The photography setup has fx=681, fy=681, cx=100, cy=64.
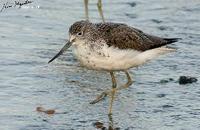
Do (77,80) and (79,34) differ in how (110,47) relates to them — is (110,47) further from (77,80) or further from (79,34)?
(77,80)

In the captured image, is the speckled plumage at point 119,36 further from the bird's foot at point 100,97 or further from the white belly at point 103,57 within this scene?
the bird's foot at point 100,97

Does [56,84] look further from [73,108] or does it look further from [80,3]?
[80,3]

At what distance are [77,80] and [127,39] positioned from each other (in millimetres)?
1377

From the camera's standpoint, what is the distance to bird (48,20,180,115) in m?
7.49

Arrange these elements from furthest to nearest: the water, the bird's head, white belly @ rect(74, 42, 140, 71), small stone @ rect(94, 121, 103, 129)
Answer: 1. the bird's head
2. white belly @ rect(74, 42, 140, 71)
3. the water
4. small stone @ rect(94, 121, 103, 129)

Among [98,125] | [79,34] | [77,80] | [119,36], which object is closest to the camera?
[98,125]

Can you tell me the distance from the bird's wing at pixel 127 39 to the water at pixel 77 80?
0.68 meters

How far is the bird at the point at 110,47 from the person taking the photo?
749 cm

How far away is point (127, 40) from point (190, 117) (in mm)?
1160

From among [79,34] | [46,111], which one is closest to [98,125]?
[46,111]

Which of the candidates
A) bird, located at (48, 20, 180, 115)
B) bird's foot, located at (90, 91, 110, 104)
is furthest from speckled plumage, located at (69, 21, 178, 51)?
bird's foot, located at (90, 91, 110, 104)

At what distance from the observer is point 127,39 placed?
25.9ft

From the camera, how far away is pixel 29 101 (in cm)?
782

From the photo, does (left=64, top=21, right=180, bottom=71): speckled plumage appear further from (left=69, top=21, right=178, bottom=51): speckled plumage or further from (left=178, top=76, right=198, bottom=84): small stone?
(left=178, top=76, right=198, bottom=84): small stone
